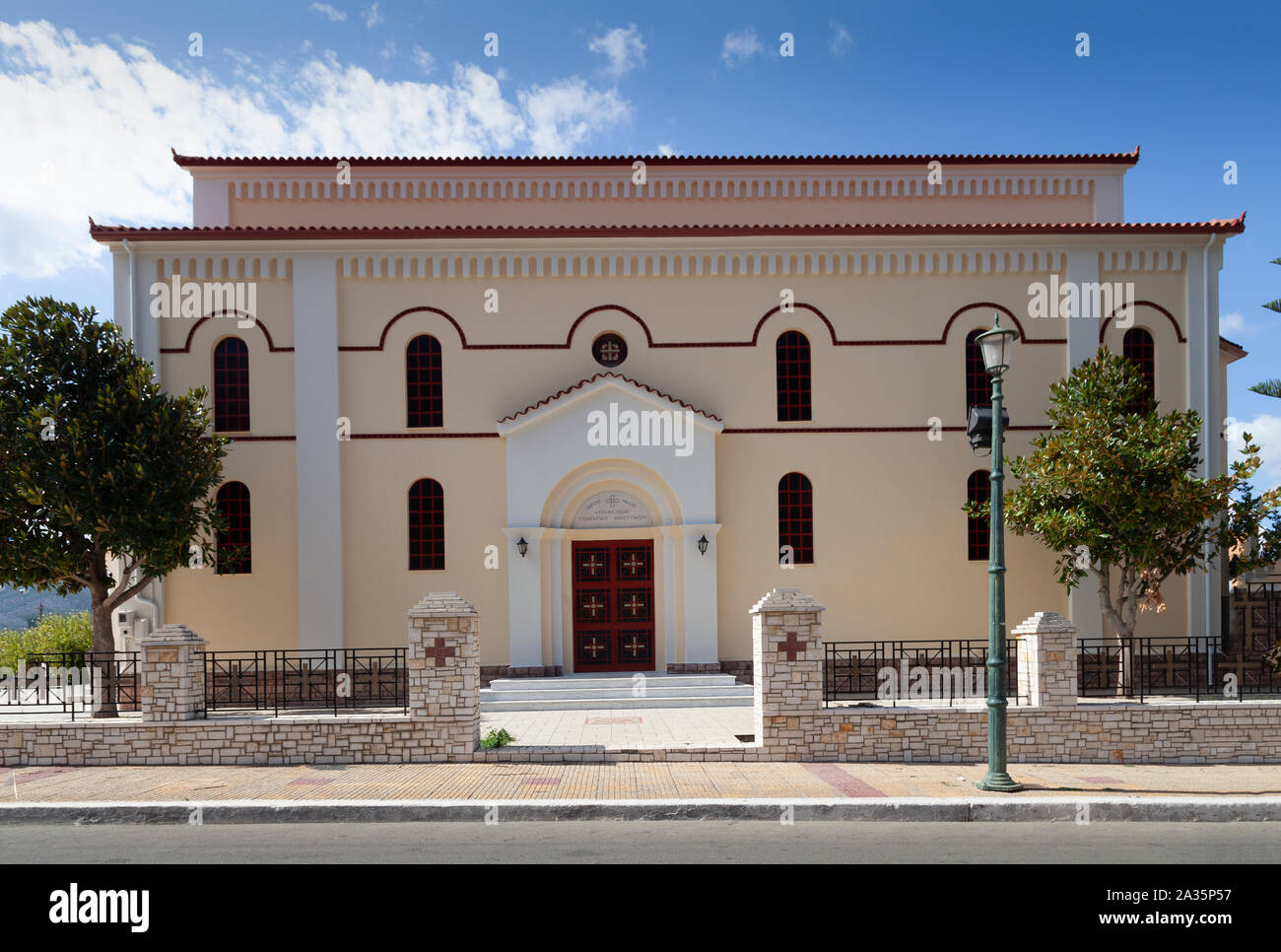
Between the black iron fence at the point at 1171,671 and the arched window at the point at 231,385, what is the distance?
16.3 m

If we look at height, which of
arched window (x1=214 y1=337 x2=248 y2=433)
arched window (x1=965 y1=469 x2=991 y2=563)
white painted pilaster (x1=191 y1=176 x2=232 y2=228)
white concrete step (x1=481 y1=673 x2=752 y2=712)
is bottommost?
white concrete step (x1=481 y1=673 x2=752 y2=712)

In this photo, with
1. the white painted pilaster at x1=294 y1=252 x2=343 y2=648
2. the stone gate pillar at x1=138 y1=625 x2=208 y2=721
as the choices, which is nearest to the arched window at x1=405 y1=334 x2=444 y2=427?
the white painted pilaster at x1=294 y1=252 x2=343 y2=648

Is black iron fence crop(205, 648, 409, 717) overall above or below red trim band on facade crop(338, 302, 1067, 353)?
below

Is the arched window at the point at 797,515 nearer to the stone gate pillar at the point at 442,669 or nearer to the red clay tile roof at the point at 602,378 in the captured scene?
the red clay tile roof at the point at 602,378

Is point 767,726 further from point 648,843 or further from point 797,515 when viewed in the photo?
point 797,515

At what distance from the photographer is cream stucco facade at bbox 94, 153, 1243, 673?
62.2ft

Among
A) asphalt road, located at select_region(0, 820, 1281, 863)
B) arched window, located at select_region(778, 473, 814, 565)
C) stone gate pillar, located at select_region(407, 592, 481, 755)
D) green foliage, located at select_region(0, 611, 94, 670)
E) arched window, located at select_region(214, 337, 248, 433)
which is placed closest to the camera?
asphalt road, located at select_region(0, 820, 1281, 863)

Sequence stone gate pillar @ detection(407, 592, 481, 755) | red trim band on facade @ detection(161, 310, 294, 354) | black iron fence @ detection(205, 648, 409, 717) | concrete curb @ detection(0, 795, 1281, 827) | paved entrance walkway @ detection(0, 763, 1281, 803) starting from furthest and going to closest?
1. red trim band on facade @ detection(161, 310, 294, 354)
2. black iron fence @ detection(205, 648, 409, 717)
3. stone gate pillar @ detection(407, 592, 481, 755)
4. paved entrance walkway @ detection(0, 763, 1281, 803)
5. concrete curb @ detection(0, 795, 1281, 827)

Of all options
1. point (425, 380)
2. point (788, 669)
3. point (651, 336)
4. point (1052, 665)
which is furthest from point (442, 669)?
point (651, 336)

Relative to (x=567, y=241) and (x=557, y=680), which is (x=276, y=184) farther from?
(x=557, y=680)

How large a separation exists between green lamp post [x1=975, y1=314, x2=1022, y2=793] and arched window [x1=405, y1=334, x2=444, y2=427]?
1196cm

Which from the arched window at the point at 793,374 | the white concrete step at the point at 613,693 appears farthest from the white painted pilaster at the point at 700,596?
the arched window at the point at 793,374

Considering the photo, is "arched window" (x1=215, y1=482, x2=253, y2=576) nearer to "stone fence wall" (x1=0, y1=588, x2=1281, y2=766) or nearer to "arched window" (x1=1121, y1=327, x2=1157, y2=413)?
"stone fence wall" (x1=0, y1=588, x2=1281, y2=766)

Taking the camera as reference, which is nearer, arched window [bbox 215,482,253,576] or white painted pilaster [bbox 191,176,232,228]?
arched window [bbox 215,482,253,576]
